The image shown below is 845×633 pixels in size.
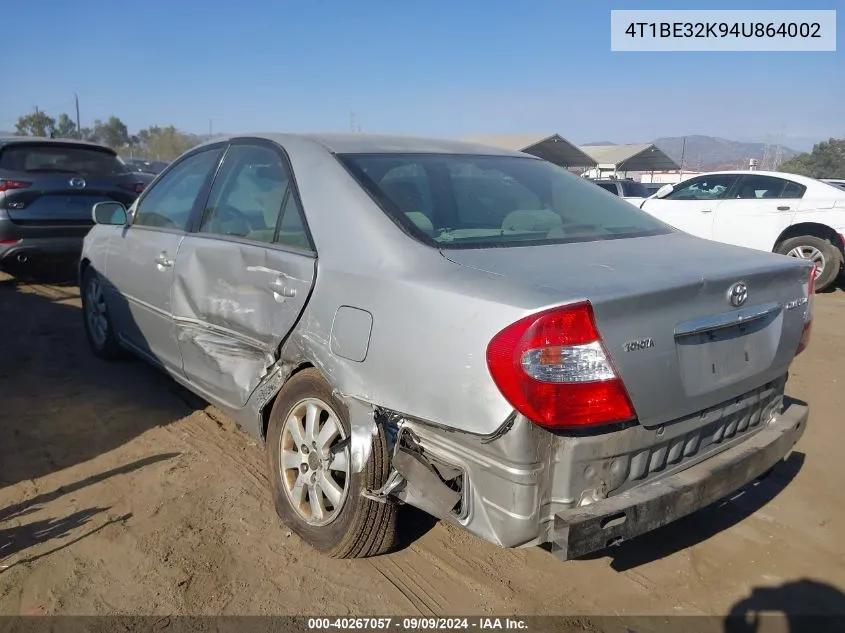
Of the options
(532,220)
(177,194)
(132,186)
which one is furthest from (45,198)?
(532,220)

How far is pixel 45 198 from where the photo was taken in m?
7.12

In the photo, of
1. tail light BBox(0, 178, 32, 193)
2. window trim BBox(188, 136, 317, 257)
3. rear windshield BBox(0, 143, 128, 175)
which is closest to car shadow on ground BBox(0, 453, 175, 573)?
window trim BBox(188, 136, 317, 257)

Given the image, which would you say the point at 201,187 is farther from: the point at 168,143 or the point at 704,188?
the point at 168,143

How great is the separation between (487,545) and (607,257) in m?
1.30

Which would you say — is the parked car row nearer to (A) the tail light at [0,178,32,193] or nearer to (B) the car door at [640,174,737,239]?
(B) the car door at [640,174,737,239]

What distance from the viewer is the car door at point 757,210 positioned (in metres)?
9.12

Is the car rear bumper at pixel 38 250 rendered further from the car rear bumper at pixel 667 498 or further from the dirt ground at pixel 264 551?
the car rear bumper at pixel 667 498

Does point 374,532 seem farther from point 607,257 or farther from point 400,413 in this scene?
point 607,257

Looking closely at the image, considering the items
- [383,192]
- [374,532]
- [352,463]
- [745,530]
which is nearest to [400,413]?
[352,463]

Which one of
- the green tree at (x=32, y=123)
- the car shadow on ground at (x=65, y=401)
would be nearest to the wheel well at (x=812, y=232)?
the car shadow on ground at (x=65, y=401)

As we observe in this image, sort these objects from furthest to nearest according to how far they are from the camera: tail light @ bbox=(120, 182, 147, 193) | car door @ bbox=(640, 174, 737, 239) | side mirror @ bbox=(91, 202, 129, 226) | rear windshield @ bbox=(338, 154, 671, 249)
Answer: car door @ bbox=(640, 174, 737, 239) < tail light @ bbox=(120, 182, 147, 193) < side mirror @ bbox=(91, 202, 129, 226) < rear windshield @ bbox=(338, 154, 671, 249)

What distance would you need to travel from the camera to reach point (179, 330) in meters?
3.57

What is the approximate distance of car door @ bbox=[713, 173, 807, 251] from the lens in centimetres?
912

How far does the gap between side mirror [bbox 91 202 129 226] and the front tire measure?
213 cm
